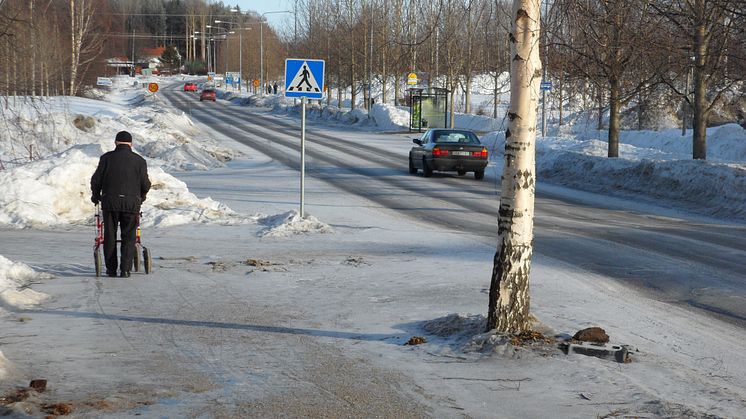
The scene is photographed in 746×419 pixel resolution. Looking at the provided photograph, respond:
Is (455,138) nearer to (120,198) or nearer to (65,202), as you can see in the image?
(65,202)

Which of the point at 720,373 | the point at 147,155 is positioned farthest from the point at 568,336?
the point at 147,155

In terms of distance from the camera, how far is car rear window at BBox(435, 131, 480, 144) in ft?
90.2

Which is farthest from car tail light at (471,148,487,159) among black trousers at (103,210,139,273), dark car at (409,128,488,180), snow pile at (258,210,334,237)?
black trousers at (103,210,139,273)

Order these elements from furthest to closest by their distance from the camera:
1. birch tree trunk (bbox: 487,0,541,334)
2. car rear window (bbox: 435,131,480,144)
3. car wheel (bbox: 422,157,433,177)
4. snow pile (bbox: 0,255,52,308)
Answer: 1. car rear window (bbox: 435,131,480,144)
2. car wheel (bbox: 422,157,433,177)
3. snow pile (bbox: 0,255,52,308)
4. birch tree trunk (bbox: 487,0,541,334)

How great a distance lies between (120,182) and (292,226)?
4.65 m

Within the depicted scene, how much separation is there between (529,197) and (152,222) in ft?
32.6

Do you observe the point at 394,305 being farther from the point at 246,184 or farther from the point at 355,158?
the point at 355,158

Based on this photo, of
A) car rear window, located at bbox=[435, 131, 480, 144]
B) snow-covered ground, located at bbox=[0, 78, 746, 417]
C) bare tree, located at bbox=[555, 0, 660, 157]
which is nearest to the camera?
snow-covered ground, located at bbox=[0, 78, 746, 417]

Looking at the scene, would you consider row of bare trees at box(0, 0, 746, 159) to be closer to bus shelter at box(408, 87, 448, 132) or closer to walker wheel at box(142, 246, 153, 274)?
bus shelter at box(408, 87, 448, 132)

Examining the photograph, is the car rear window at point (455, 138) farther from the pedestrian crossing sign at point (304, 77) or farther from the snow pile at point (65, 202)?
the pedestrian crossing sign at point (304, 77)

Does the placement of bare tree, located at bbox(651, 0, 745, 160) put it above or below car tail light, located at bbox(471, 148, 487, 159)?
above

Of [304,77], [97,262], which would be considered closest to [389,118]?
[304,77]

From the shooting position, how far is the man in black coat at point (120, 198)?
1070 cm

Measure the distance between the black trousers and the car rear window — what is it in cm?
1744
